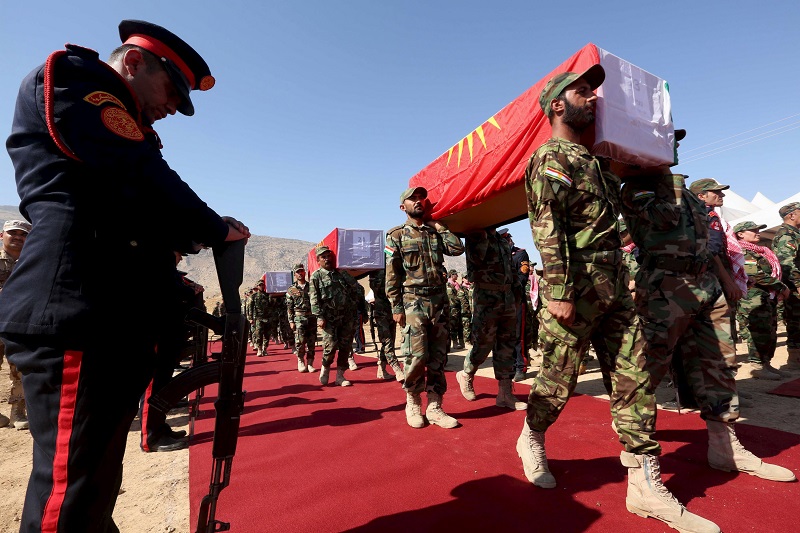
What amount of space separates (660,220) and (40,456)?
10.6ft

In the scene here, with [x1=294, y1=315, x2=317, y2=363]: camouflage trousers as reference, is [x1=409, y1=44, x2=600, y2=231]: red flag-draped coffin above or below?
above

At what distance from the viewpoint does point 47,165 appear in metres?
1.04

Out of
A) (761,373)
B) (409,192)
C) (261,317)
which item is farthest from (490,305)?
(261,317)

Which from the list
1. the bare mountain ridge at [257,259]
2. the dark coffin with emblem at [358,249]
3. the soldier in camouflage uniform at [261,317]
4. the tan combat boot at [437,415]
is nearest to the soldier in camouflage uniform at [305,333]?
the dark coffin with emblem at [358,249]

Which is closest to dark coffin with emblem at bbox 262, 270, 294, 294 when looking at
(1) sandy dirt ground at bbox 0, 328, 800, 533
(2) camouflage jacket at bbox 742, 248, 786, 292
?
(1) sandy dirt ground at bbox 0, 328, 800, 533

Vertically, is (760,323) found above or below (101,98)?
below

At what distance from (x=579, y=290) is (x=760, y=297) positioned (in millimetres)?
5051

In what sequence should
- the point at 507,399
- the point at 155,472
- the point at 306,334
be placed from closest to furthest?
the point at 155,472
the point at 507,399
the point at 306,334

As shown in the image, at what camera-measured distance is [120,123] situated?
3.46ft

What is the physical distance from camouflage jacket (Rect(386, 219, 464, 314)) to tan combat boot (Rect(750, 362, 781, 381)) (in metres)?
4.32

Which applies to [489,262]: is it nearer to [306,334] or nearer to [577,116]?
[577,116]

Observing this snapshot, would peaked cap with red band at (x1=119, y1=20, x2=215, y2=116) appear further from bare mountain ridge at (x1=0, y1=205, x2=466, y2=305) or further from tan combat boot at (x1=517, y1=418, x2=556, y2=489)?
bare mountain ridge at (x1=0, y1=205, x2=466, y2=305)

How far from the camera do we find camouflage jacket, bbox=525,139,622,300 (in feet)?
6.63

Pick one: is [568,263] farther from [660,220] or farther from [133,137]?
[133,137]
